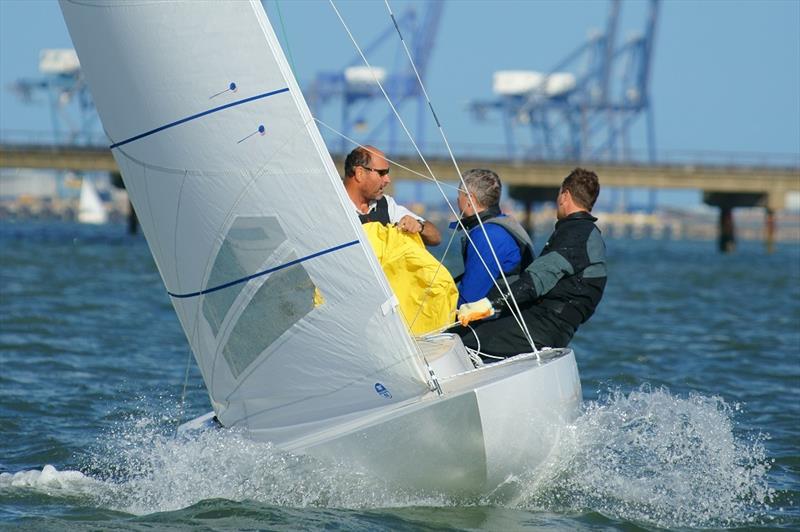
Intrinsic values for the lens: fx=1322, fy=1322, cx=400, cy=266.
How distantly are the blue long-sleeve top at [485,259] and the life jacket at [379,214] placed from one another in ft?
1.38

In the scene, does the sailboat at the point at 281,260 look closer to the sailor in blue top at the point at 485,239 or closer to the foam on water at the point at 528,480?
the foam on water at the point at 528,480

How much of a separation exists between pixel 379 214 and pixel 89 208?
94.9m

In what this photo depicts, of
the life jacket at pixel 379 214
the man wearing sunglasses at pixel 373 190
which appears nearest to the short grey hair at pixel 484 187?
the man wearing sunglasses at pixel 373 190

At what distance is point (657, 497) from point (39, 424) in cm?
390

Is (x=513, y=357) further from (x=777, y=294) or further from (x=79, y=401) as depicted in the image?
(x=777, y=294)

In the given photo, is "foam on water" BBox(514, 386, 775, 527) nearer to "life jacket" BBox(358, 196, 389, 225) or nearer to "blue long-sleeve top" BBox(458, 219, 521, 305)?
"blue long-sleeve top" BBox(458, 219, 521, 305)

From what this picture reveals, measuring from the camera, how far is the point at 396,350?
5.40 metres

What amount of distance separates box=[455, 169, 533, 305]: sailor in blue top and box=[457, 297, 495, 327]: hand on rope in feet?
1.31

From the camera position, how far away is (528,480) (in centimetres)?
550

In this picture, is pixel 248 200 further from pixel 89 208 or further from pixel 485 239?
pixel 89 208

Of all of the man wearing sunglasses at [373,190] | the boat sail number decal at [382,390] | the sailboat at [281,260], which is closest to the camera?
the sailboat at [281,260]

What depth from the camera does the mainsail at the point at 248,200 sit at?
5.26m

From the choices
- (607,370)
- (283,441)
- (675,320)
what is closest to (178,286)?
(283,441)

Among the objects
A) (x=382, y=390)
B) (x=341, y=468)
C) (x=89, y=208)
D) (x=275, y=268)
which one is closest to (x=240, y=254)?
(x=275, y=268)
